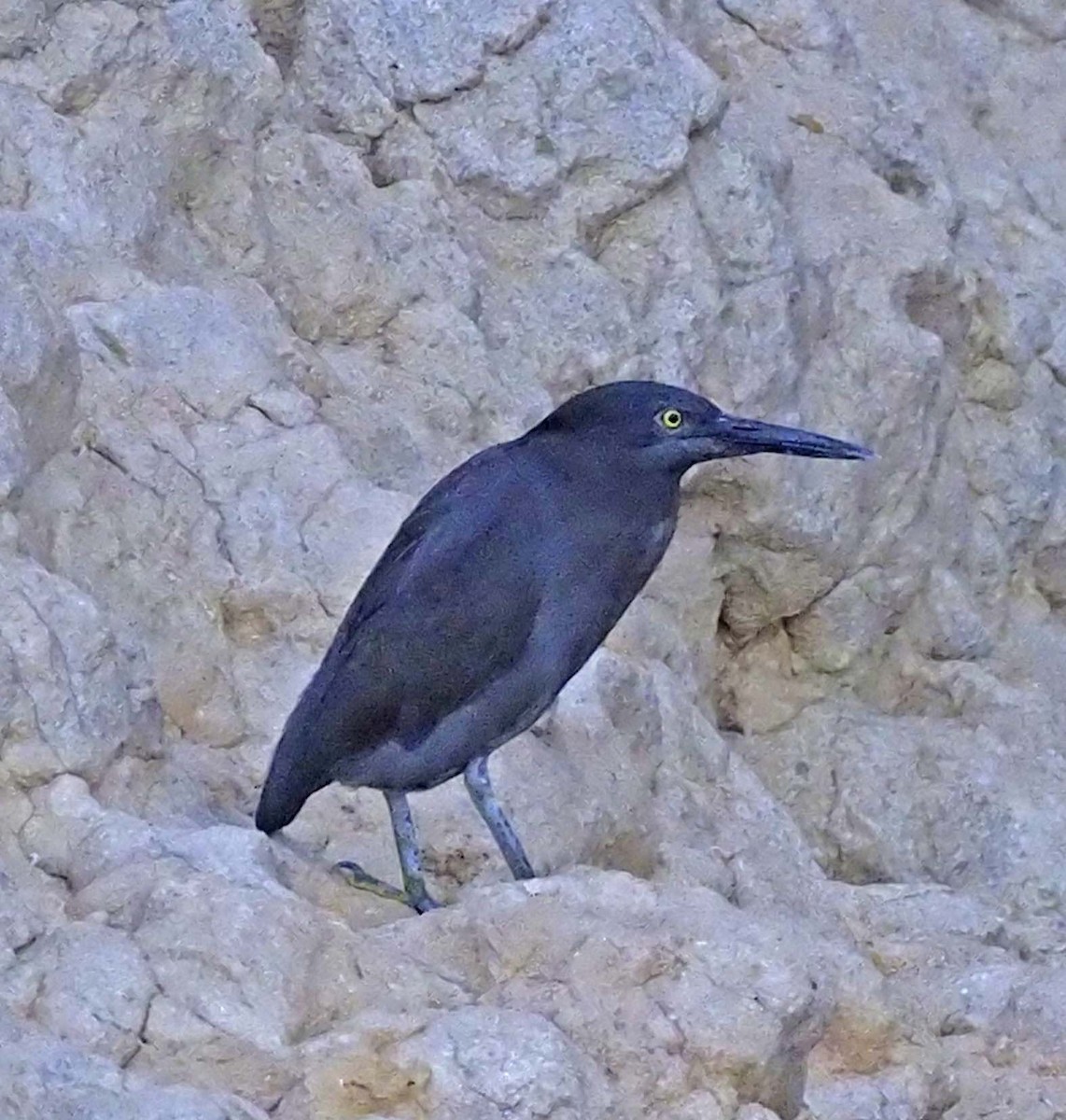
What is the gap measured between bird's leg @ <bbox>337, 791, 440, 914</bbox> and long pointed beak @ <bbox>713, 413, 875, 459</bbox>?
90 centimetres

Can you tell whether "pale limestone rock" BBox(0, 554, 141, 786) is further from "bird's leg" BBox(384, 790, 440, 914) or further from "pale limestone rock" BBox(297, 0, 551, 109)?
"pale limestone rock" BBox(297, 0, 551, 109)

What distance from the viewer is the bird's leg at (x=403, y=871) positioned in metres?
4.54

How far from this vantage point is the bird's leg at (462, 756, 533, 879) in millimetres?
4645

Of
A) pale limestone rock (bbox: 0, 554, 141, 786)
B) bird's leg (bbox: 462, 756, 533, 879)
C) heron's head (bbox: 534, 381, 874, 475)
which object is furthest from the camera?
heron's head (bbox: 534, 381, 874, 475)

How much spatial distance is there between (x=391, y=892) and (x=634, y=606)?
1.65 m

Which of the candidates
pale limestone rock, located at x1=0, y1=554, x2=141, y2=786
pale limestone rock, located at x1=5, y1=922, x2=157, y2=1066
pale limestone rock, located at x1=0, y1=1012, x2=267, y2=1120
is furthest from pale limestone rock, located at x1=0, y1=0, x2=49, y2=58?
pale limestone rock, located at x1=0, y1=1012, x2=267, y2=1120

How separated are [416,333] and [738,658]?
1372 mm

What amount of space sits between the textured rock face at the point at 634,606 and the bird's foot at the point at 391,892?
5cm

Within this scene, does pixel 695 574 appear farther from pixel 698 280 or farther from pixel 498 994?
pixel 498 994

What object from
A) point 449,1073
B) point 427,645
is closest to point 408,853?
point 427,645

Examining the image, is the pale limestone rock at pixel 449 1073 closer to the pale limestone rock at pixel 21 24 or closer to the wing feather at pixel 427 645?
the wing feather at pixel 427 645

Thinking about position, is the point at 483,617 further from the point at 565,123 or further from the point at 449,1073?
the point at 565,123

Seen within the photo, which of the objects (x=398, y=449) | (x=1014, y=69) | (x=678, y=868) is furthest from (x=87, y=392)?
(x=1014, y=69)

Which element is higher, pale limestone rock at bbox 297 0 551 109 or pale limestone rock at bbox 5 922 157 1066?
pale limestone rock at bbox 297 0 551 109
